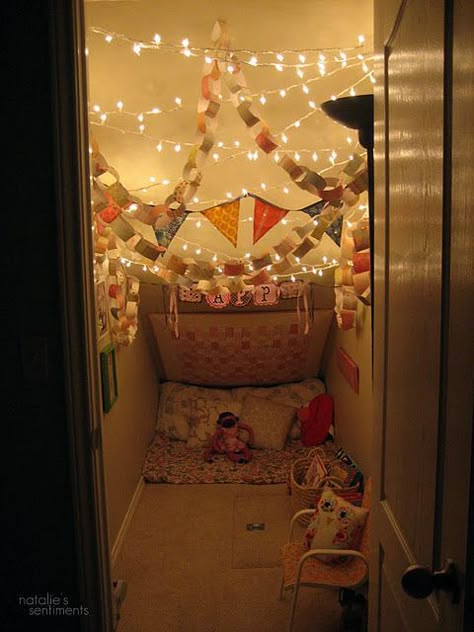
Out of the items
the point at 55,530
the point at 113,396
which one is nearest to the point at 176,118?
the point at 113,396

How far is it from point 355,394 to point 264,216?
4.31 feet

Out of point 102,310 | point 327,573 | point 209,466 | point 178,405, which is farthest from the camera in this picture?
point 178,405

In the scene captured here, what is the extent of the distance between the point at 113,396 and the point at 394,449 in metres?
2.02

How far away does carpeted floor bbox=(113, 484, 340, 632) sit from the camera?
2.46 meters

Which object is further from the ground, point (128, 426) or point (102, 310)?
point (102, 310)

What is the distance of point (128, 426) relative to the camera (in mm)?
3473

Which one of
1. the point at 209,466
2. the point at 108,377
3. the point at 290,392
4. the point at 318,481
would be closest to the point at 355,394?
the point at 318,481

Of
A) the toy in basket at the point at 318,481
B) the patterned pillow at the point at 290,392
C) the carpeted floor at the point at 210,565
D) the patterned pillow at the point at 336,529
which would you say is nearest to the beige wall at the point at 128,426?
the carpeted floor at the point at 210,565

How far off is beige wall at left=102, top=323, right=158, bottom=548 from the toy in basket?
97cm

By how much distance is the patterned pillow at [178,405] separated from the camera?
171 inches

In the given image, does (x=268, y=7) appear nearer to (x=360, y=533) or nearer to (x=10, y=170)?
(x=10, y=170)

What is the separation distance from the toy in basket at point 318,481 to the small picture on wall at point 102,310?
1335 mm

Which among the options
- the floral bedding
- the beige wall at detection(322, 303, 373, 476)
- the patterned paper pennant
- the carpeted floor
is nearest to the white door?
the carpeted floor

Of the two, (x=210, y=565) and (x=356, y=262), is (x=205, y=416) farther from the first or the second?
(x=356, y=262)
